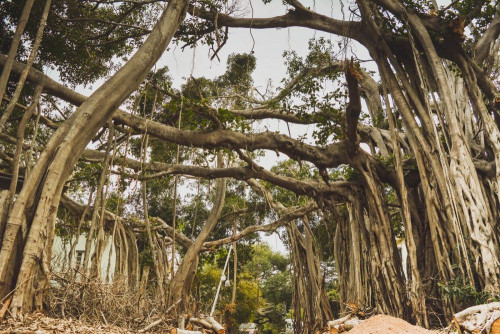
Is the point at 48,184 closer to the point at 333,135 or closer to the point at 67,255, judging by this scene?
the point at 333,135

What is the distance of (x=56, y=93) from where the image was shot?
4.01m

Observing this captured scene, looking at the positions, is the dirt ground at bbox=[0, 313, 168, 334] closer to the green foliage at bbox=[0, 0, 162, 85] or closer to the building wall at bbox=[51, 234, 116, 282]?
the building wall at bbox=[51, 234, 116, 282]

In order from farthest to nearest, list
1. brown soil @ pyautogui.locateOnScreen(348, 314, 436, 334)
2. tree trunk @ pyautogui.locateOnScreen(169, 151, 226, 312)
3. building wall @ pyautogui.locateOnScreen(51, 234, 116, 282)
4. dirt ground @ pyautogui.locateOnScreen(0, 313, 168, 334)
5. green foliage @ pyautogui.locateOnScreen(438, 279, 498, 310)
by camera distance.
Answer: tree trunk @ pyautogui.locateOnScreen(169, 151, 226, 312) → building wall @ pyautogui.locateOnScreen(51, 234, 116, 282) → green foliage @ pyautogui.locateOnScreen(438, 279, 498, 310) → brown soil @ pyautogui.locateOnScreen(348, 314, 436, 334) → dirt ground @ pyautogui.locateOnScreen(0, 313, 168, 334)

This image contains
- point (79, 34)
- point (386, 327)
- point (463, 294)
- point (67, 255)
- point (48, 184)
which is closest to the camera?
point (386, 327)

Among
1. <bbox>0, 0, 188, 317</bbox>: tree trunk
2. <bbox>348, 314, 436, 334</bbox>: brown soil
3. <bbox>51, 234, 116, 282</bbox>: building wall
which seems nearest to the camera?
<bbox>0, 0, 188, 317</bbox>: tree trunk

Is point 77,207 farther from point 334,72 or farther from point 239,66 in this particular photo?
point 334,72

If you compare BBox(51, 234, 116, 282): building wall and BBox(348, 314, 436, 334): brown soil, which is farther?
BBox(51, 234, 116, 282): building wall

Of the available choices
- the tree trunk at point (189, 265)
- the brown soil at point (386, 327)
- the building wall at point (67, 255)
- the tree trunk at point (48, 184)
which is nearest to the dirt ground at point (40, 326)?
the tree trunk at point (48, 184)

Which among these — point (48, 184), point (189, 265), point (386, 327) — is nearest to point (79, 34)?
point (48, 184)

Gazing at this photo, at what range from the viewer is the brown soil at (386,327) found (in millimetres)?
2689

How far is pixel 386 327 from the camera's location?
9.14ft

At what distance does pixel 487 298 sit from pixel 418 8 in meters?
4.07

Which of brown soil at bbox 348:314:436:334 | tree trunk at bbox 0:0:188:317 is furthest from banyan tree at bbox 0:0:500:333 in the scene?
brown soil at bbox 348:314:436:334

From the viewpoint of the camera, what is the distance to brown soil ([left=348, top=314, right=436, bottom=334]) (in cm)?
269
